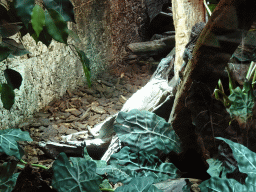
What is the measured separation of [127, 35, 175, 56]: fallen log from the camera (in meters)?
3.41

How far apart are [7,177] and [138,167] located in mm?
677

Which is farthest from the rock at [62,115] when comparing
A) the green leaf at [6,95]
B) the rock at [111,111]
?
the green leaf at [6,95]

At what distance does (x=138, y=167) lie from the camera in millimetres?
1350

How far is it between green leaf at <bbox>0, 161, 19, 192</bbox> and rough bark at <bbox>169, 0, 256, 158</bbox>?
3.10 ft

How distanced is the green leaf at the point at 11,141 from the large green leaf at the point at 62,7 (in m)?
0.73

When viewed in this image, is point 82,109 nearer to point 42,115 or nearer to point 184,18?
point 42,115

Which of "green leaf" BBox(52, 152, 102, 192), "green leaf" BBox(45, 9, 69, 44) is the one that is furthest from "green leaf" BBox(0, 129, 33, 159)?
"green leaf" BBox(45, 9, 69, 44)

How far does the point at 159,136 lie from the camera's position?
142 centimetres

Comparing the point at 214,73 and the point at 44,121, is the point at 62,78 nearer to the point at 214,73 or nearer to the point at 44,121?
the point at 44,121

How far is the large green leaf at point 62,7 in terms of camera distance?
3.08 feet

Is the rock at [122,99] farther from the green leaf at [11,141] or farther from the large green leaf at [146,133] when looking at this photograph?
the green leaf at [11,141]

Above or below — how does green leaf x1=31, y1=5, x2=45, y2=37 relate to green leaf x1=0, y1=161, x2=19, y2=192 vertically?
above

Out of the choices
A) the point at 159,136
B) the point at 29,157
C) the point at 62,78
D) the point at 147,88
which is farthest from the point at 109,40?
the point at 159,136

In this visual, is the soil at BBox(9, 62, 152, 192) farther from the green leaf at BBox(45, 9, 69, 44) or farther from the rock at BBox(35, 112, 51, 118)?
the green leaf at BBox(45, 9, 69, 44)
